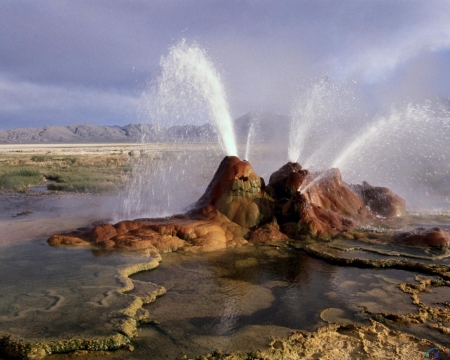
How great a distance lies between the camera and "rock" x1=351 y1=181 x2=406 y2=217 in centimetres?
1313

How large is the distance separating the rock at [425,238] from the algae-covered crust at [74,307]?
6211 mm

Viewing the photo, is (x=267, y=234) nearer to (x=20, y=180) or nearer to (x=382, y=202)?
(x=382, y=202)

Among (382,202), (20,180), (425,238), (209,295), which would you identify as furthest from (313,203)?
(20,180)

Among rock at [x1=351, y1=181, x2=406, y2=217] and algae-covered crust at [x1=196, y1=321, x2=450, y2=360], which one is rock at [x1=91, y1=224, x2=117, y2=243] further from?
rock at [x1=351, y1=181, x2=406, y2=217]

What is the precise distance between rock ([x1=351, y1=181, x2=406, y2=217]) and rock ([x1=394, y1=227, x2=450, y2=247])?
3168mm

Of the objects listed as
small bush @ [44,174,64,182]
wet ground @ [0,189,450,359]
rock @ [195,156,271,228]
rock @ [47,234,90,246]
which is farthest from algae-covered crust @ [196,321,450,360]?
small bush @ [44,174,64,182]

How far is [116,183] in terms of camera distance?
72.9ft

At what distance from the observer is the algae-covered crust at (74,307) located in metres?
4.77

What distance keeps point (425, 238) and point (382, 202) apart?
152 inches

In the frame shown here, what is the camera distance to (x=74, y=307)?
574 centimetres

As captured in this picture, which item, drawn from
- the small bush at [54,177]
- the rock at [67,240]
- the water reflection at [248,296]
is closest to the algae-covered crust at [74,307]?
the water reflection at [248,296]

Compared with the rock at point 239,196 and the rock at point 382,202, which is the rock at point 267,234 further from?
the rock at point 382,202

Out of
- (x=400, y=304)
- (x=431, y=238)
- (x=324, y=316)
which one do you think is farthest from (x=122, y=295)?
(x=431, y=238)

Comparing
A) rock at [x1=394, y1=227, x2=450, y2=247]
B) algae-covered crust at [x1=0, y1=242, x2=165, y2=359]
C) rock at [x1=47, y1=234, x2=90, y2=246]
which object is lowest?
algae-covered crust at [x1=0, y1=242, x2=165, y2=359]
